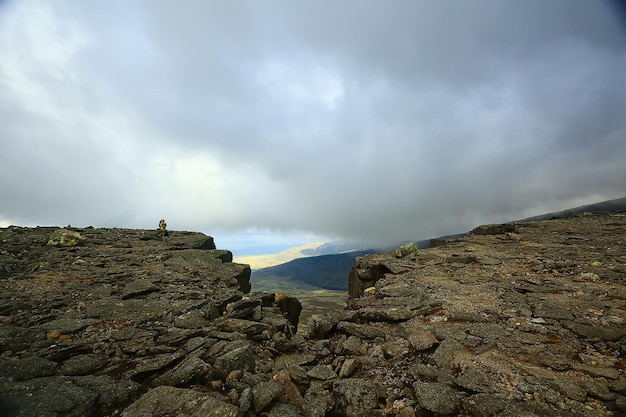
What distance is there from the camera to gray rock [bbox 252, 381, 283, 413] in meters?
7.16

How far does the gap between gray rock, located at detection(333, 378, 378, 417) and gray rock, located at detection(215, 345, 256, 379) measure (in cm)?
285

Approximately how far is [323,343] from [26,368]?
9.21 m

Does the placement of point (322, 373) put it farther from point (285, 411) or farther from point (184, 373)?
point (184, 373)

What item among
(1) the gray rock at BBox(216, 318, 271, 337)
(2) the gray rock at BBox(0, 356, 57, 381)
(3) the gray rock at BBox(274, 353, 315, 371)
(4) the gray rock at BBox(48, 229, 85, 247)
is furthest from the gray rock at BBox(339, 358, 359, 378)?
(4) the gray rock at BBox(48, 229, 85, 247)

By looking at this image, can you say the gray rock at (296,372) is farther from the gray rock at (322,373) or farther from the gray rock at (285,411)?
the gray rock at (285,411)

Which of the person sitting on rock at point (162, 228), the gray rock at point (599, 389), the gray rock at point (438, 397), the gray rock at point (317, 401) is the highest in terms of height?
the person sitting on rock at point (162, 228)

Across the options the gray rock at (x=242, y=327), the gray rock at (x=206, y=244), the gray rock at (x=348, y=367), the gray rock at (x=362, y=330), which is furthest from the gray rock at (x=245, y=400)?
the gray rock at (x=206, y=244)

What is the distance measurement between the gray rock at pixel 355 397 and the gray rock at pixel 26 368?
8.10 metres

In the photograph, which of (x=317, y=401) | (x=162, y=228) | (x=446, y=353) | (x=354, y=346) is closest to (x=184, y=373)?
(x=317, y=401)

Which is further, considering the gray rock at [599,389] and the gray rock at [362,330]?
the gray rock at [362,330]

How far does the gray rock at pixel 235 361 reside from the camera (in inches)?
325

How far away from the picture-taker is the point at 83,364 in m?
8.15

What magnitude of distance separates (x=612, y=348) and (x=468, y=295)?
17.5 feet

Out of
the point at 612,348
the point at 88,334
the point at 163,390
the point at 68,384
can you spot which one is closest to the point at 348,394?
the point at 163,390
